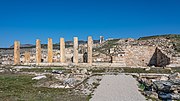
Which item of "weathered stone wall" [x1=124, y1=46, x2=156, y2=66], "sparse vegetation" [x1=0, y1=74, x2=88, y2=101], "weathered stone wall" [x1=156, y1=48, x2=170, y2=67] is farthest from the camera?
"weathered stone wall" [x1=124, y1=46, x2=156, y2=66]

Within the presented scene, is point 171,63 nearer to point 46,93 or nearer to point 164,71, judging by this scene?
point 164,71

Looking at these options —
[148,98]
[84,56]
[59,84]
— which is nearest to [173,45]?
[84,56]

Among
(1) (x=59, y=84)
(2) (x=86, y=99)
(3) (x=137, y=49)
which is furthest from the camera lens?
(3) (x=137, y=49)

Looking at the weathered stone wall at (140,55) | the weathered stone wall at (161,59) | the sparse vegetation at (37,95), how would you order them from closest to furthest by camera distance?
the sparse vegetation at (37,95), the weathered stone wall at (161,59), the weathered stone wall at (140,55)

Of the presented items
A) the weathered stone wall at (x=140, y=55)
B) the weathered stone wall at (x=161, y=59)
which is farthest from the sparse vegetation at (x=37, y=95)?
the weathered stone wall at (x=140, y=55)

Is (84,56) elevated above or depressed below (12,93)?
above

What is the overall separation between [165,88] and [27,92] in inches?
330

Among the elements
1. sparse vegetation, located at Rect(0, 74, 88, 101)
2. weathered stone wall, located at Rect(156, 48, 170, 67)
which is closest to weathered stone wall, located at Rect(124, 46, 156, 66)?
weathered stone wall, located at Rect(156, 48, 170, 67)

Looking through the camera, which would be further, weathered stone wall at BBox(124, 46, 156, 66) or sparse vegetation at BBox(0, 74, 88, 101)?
weathered stone wall at BBox(124, 46, 156, 66)

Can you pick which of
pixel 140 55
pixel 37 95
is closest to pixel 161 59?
pixel 140 55

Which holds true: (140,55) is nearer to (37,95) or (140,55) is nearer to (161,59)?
(161,59)

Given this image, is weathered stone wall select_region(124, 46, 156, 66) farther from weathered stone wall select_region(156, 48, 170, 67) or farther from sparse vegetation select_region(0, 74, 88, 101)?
sparse vegetation select_region(0, 74, 88, 101)

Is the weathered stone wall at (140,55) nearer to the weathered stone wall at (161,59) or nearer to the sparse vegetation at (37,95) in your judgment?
the weathered stone wall at (161,59)

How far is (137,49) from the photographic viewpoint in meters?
44.9
